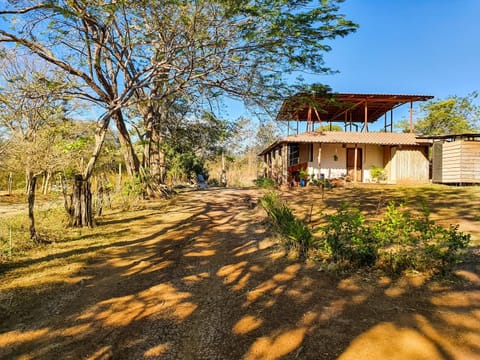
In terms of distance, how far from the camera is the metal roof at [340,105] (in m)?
9.10

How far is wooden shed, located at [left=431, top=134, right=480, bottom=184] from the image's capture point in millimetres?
15180

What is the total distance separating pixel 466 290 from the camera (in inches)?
141

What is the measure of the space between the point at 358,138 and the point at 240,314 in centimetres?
1680

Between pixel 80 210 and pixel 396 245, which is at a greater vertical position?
pixel 80 210

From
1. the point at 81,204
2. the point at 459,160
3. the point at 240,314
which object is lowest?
the point at 240,314

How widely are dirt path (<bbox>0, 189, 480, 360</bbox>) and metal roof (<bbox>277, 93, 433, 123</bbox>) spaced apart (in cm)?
549

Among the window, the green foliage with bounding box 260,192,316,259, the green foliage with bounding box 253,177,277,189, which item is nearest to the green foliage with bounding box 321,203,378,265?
the green foliage with bounding box 260,192,316,259

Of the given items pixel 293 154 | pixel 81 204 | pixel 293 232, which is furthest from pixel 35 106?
pixel 293 154

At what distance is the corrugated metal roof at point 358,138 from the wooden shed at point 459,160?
155 cm

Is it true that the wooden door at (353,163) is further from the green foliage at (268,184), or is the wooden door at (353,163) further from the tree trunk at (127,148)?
the tree trunk at (127,148)

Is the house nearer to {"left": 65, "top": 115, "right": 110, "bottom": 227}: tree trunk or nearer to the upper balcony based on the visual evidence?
the upper balcony

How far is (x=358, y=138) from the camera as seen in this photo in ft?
59.7

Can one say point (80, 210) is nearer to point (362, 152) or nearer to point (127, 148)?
point (127, 148)

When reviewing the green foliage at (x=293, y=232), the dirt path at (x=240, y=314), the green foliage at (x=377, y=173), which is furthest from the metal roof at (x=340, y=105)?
the dirt path at (x=240, y=314)
